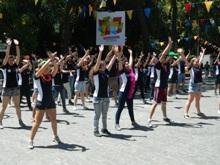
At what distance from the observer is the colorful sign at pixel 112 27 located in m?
33.4

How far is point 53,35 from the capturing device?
3853 centimetres

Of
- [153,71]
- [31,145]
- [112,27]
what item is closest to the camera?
[31,145]

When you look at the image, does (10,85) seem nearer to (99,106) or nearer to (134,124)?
Answer: (99,106)

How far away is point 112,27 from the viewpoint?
33.7 meters

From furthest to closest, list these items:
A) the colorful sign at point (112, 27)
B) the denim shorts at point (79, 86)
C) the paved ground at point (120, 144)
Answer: the colorful sign at point (112, 27) < the denim shorts at point (79, 86) < the paved ground at point (120, 144)

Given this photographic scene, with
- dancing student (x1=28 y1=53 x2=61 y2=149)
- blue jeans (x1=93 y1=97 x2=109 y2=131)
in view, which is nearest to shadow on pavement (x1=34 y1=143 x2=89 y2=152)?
dancing student (x1=28 y1=53 x2=61 y2=149)

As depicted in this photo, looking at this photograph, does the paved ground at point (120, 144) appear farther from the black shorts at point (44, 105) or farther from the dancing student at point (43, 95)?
the black shorts at point (44, 105)

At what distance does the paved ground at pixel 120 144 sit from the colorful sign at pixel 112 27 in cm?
1783

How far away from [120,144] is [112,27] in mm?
22710

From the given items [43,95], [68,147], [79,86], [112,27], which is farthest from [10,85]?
[112,27]

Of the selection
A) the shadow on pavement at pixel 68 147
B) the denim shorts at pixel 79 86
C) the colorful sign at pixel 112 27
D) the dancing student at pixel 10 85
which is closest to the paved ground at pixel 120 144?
the shadow on pavement at pixel 68 147

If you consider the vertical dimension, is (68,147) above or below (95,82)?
below

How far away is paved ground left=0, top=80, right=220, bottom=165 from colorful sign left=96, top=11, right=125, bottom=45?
17827 millimetres

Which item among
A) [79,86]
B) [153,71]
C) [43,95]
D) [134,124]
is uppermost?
[153,71]
